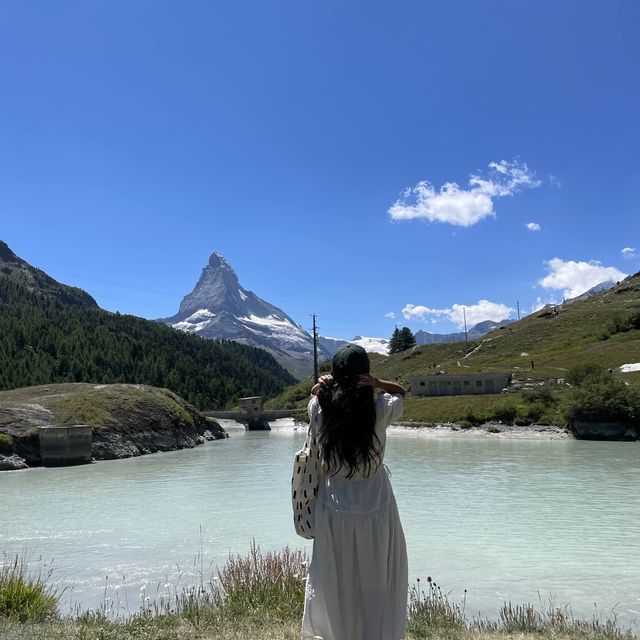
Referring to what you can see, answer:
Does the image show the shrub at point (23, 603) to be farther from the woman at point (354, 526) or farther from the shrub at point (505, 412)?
the shrub at point (505, 412)

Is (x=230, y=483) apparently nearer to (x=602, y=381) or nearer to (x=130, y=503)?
(x=130, y=503)

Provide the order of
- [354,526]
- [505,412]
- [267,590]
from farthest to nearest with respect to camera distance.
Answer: [505,412] → [267,590] → [354,526]

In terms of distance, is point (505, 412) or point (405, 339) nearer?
point (505, 412)

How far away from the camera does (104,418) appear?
4719 cm

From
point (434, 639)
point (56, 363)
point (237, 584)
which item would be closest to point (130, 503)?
point (237, 584)

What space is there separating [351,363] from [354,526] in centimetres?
136

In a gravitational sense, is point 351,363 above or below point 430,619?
above

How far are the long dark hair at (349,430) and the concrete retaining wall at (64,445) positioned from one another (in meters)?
39.9

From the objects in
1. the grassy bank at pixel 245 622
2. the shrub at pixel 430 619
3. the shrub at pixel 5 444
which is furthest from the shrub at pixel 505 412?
the shrub at pixel 430 619

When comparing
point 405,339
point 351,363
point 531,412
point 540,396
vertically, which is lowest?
point 531,412

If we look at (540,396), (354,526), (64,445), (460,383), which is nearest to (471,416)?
(540,396)

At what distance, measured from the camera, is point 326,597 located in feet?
15.5

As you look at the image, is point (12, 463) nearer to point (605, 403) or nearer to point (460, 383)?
point (605, 403)

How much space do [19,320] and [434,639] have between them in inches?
7056
